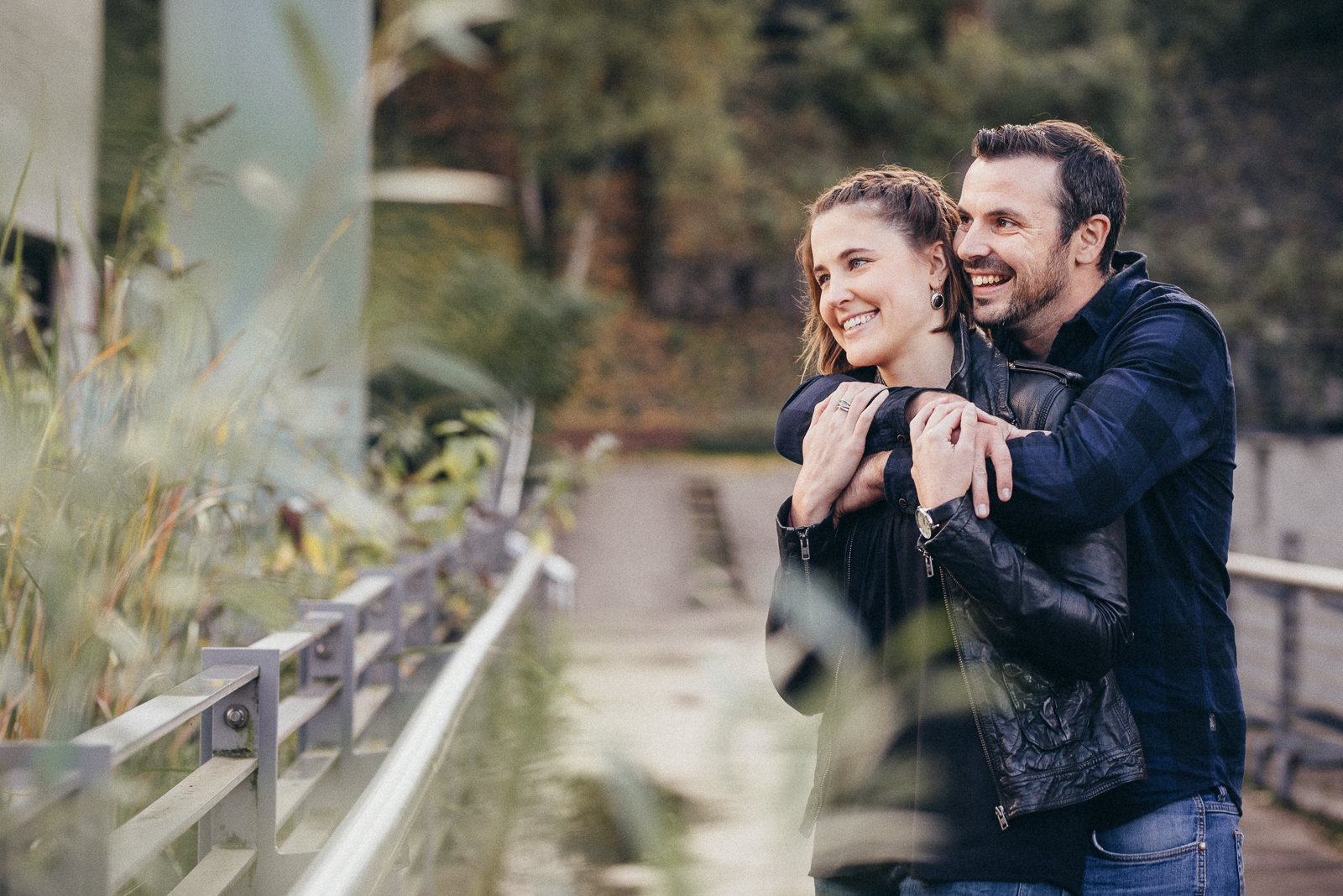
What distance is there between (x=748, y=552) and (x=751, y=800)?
32.5ft

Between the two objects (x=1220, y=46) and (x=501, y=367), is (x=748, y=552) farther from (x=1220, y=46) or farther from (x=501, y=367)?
(x=1220, y=46)

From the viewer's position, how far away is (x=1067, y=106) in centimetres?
2084

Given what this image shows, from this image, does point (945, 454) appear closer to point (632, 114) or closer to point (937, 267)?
point (937, 267)

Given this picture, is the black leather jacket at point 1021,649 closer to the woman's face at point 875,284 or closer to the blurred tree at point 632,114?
the woman's face at point 875,284

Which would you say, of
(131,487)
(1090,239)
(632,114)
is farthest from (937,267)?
(632,114)

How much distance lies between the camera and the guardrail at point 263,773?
98 cm

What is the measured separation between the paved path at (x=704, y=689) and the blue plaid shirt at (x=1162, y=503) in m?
0.36

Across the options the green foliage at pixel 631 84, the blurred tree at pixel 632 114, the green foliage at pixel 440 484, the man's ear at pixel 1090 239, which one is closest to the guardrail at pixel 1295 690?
the green foliage at pixel 440 484

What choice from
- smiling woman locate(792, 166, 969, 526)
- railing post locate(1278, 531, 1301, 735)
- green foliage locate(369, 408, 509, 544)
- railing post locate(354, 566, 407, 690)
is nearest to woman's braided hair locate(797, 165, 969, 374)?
smiling woman locate(792, 166, 969, 526)

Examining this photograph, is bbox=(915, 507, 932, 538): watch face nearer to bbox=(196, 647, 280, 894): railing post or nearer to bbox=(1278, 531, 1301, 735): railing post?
bbox=(196, 647, 280, 894): railing post

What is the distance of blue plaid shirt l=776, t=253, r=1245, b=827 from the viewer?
1346mm

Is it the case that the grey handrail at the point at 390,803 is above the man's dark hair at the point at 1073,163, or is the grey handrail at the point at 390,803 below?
below

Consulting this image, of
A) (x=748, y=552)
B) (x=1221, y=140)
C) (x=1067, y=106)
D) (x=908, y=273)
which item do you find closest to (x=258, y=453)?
(x=908, y=273)

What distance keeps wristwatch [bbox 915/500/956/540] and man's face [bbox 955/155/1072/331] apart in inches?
14.0
